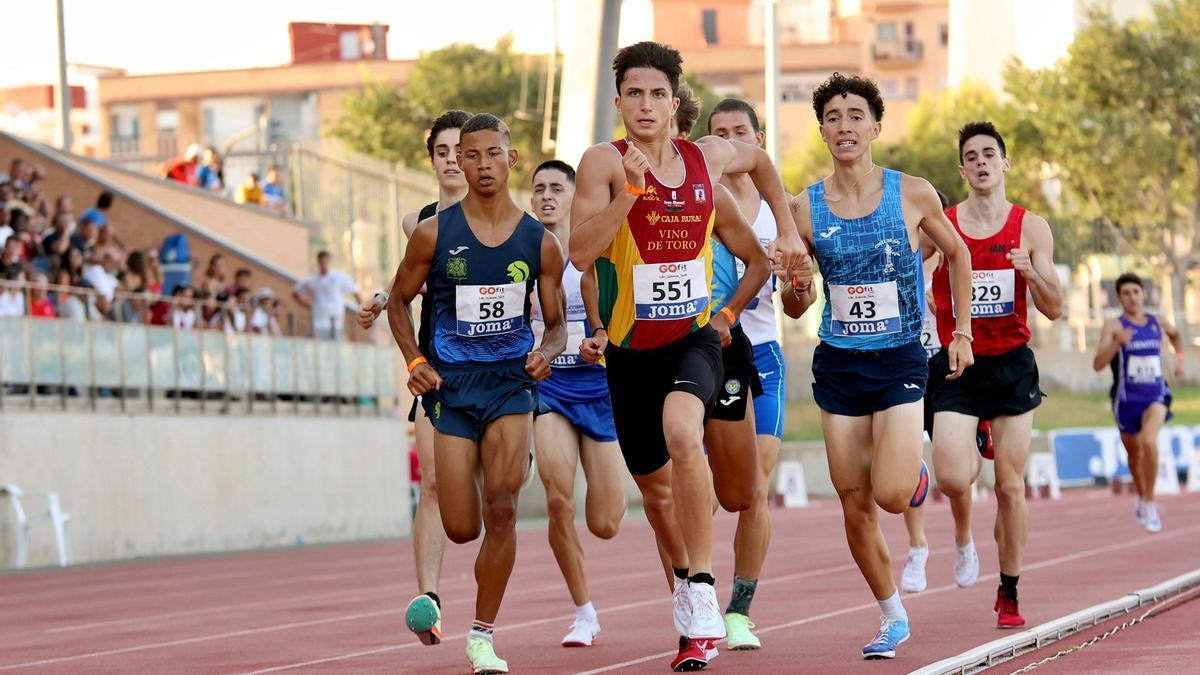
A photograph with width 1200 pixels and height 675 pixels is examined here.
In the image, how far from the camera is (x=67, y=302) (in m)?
22.9

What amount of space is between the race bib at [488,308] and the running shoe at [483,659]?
131 cm

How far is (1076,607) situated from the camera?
41.0ft

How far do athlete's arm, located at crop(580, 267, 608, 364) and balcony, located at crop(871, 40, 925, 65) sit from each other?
107m

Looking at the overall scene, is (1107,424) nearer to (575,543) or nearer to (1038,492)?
(1038,492)

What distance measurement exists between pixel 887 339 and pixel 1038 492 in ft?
91.3

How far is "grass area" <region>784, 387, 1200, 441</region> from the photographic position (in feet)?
174

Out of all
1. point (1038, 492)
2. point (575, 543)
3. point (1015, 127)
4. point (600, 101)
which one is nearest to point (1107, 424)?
point (1015, 127)

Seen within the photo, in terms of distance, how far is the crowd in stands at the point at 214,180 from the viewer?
1352 inches

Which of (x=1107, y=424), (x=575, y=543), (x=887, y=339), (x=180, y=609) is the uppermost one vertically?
(x=887, y=339)

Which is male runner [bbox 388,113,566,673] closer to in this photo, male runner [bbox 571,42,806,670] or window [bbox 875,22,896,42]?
male runner [bbox 571,42,806,670]

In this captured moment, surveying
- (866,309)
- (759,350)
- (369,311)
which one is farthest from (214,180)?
(866,309)

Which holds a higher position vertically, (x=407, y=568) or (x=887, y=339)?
(x=887, y=339)

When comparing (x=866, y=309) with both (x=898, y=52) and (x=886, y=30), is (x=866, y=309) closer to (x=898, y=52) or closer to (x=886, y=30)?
(x=898, y=52)

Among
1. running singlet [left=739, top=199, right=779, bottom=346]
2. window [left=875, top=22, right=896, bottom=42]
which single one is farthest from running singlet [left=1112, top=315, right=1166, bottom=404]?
window [left=875, top=22, right=896, bottom=42]
